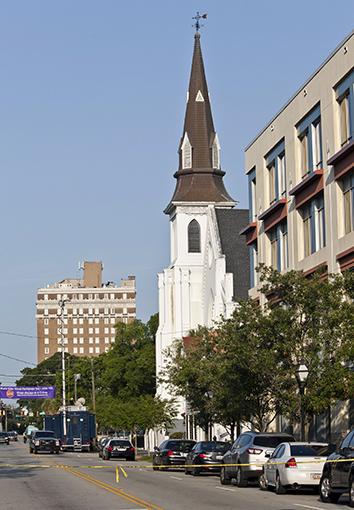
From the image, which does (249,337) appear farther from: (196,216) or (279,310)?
(196,216)

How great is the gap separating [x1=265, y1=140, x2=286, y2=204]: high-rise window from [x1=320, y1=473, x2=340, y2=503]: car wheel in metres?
26.4

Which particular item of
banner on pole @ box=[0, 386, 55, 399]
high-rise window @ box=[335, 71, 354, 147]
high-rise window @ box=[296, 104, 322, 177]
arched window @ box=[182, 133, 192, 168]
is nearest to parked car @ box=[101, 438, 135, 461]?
high-rise window @ box=[296, 104, 322, 177]

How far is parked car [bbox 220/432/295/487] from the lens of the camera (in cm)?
3206

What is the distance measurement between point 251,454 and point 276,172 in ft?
74.5

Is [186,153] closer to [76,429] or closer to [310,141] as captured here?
[76,429]

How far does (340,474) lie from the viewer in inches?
937

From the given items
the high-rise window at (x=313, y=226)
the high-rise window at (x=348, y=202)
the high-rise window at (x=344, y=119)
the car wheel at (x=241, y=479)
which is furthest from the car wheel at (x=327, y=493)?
the high-rise window at (x=313, y=226)

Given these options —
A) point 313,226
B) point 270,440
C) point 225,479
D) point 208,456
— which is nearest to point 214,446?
point 208,456

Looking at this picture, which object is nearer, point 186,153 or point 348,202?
point 348,202

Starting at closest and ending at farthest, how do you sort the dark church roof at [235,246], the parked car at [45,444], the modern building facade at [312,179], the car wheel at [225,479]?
1. the car wheel at [225,479]
2. the modern building facade at [312,179]
3. the parked car at [45,444]
4. the dark church roof at [235,246]

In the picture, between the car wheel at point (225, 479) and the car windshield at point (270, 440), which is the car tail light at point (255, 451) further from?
the car wheel at point (225, 479)

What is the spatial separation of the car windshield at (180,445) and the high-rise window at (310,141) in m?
12.7

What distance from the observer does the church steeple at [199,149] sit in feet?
315

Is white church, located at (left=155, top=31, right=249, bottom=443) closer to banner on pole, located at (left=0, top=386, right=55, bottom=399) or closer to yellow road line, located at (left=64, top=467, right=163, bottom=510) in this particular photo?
banner on pole, located at (left=0, top=386, right=55, bottom=399)
